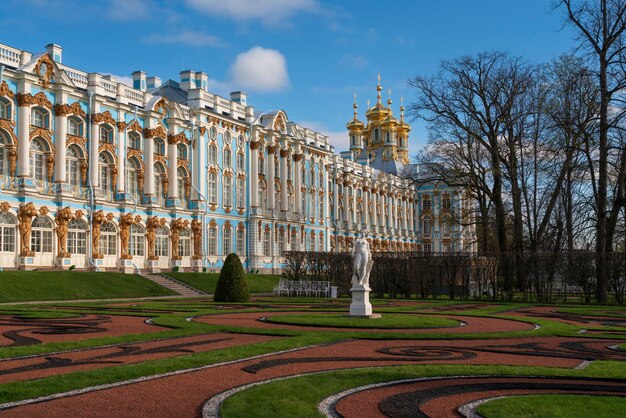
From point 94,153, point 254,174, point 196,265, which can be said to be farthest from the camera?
point 254,174

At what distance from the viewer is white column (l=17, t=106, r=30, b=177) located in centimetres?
3628

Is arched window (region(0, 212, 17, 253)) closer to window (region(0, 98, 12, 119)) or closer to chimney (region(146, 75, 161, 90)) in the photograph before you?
window (region(0, 98, 12, 119))

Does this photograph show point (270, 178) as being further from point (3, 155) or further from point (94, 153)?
point (3, 155)

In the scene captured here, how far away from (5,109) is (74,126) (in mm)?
4507

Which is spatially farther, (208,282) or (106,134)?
(106,134)

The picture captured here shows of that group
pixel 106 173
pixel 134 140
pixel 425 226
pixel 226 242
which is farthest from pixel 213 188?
pixel 425 226

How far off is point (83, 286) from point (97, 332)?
18.4 metres

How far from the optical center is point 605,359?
40.1 ft

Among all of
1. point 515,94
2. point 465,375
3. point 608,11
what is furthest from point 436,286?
point 465,375

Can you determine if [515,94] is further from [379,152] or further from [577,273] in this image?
[379,152]

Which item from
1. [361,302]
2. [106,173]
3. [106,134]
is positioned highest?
[106,134]

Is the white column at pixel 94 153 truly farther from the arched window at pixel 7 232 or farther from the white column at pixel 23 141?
the arched window at pixel 7 232

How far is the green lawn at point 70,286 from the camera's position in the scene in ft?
97.7

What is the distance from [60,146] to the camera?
3844cm
